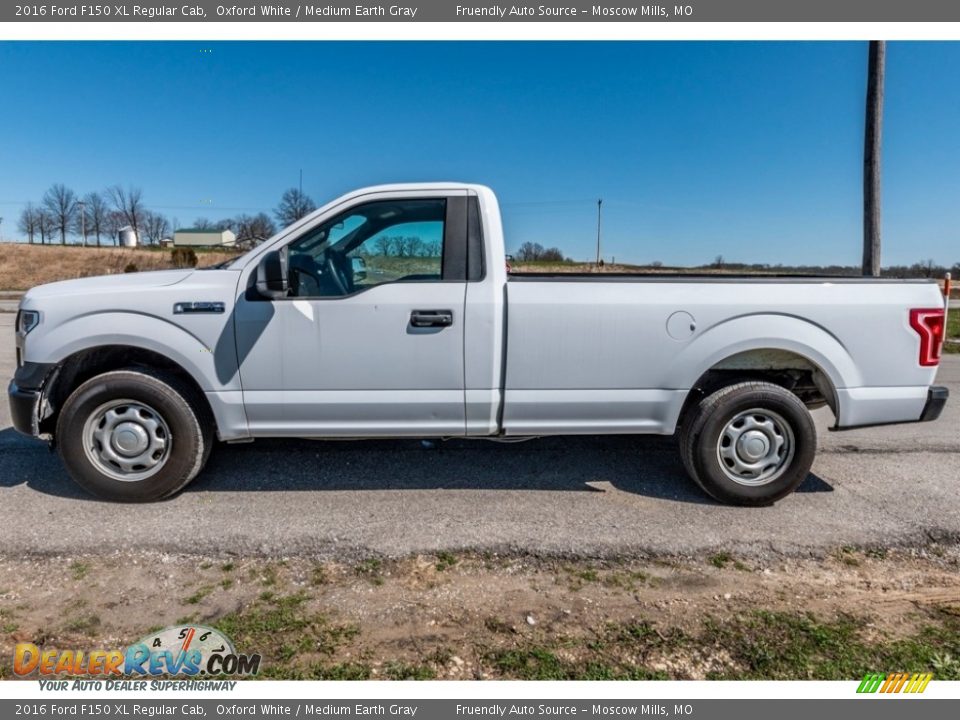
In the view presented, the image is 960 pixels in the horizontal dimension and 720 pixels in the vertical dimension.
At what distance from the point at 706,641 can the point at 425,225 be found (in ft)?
9.46

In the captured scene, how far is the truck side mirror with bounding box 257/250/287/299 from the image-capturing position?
11.2ft

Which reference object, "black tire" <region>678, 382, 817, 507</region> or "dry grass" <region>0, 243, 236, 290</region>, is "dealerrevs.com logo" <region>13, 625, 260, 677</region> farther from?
"dry grass" <region>0, 243, 236, 290</region>

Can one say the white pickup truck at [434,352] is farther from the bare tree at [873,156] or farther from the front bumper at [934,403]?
the bare tree at [873,156]

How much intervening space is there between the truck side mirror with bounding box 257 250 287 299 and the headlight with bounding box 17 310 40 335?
1.49 m

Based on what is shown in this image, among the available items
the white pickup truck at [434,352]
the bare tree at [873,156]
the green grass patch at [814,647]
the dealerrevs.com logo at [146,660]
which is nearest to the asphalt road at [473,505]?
the white pickup truck at [434,352]

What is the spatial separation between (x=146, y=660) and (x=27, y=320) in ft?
8.37

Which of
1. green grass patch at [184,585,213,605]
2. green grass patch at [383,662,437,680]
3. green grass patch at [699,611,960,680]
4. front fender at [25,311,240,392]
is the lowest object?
green grass patch at [699,611,960,680]

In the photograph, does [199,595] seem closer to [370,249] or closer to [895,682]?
[370,249]

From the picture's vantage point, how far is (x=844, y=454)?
16.0 feet

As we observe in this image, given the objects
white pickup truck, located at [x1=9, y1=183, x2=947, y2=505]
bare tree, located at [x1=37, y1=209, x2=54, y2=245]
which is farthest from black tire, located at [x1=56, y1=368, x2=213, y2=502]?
bare tree, located at [x1=37, y1=209, x2=54, y2=245]

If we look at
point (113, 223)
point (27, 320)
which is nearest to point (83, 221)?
point (113, 223)

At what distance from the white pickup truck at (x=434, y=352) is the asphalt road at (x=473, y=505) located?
0.30m

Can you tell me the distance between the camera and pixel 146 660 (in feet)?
7.64

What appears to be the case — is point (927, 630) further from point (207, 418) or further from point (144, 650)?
point (207, 418)
